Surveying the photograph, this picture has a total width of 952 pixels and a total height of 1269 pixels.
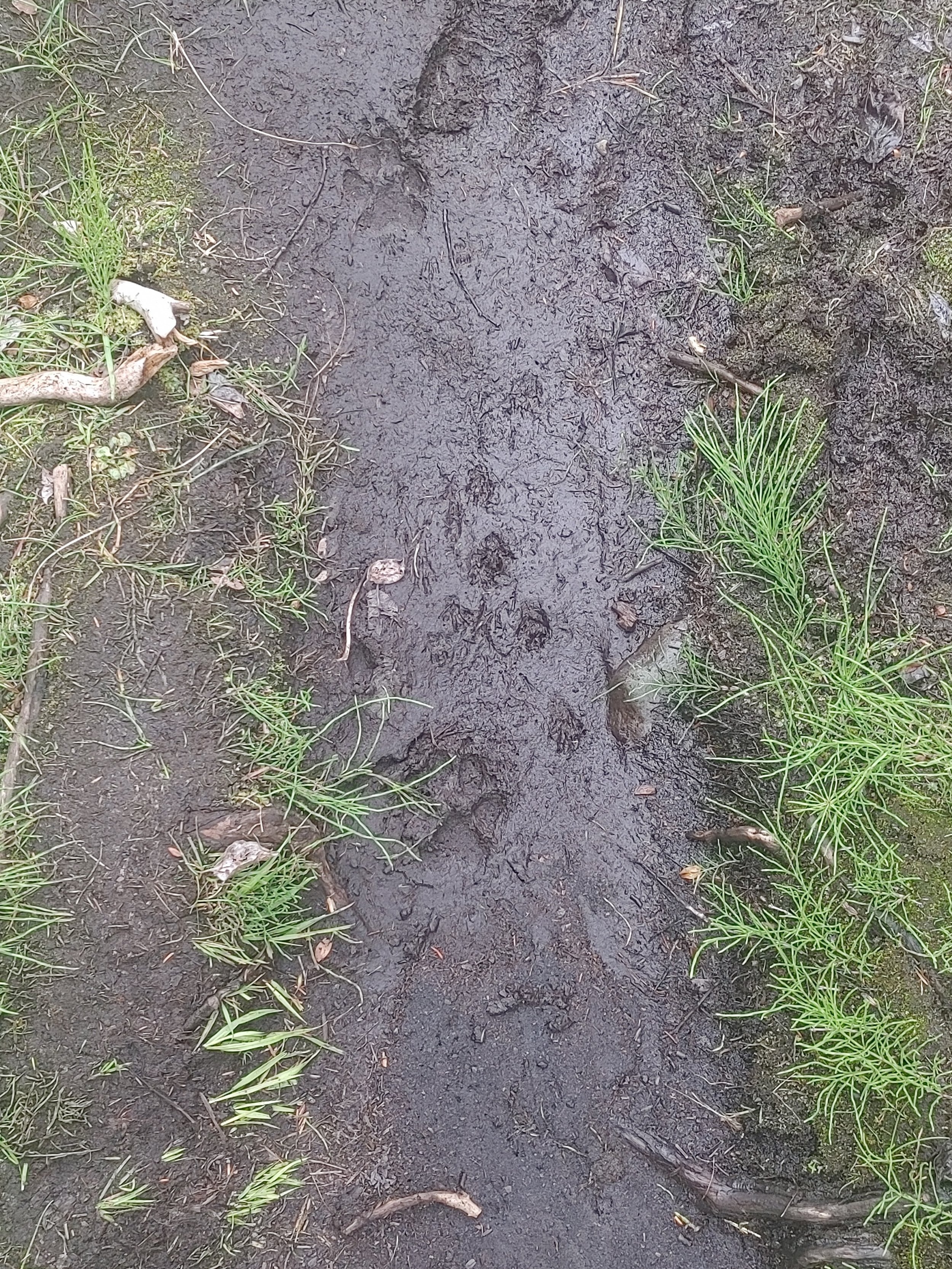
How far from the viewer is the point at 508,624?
6.73ft

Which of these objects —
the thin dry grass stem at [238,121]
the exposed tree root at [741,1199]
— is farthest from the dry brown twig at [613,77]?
the exposed tree root at [741,1199]

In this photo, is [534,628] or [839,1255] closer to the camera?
[839,1255]

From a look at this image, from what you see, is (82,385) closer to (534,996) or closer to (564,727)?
(564,727)

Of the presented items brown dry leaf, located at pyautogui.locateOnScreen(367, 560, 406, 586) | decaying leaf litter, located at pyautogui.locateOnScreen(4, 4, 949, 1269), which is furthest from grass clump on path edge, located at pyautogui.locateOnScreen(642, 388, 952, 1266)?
brown dry leaf, located at pyautogui.locateOnScreen(367, 560, 406, 586)

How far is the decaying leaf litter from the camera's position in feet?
6.20

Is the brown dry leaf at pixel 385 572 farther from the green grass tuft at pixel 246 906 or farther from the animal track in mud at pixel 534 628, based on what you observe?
the green grass tuft at pixel 246 906

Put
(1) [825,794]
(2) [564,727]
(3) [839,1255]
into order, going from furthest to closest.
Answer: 1. (2) [564,727]
2. (1) [825,794]
3. (3) [839,1255]

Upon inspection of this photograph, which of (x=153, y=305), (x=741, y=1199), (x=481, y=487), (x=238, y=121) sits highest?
(x=238, y=121)

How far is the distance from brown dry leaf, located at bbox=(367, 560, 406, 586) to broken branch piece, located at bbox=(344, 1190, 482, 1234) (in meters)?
1.66

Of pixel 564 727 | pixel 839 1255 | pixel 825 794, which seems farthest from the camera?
pixel 564 727

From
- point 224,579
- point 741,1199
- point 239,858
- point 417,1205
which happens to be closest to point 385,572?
point 224,579

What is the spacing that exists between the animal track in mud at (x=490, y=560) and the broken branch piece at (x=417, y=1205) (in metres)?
1.67

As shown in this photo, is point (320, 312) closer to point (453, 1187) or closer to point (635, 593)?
point (635, 593)

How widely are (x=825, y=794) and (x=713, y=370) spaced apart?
4.12ft
